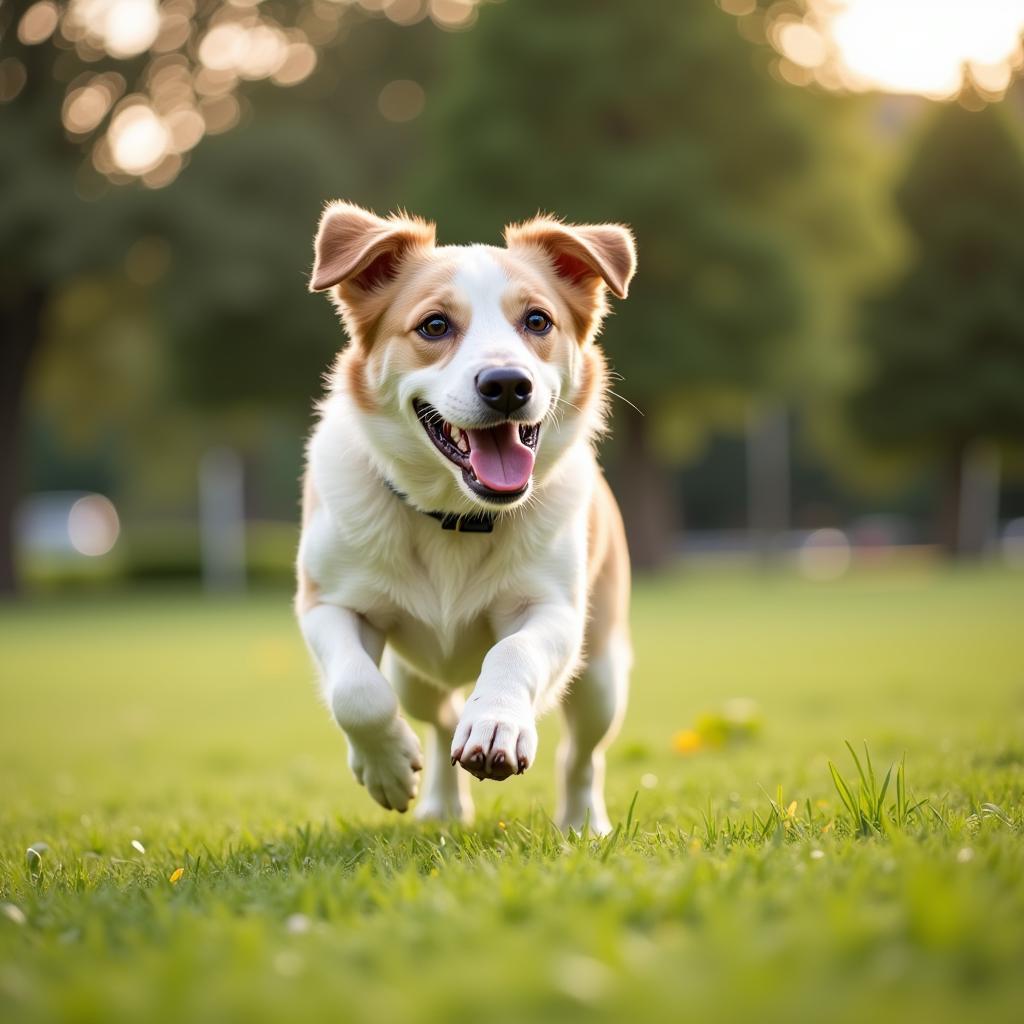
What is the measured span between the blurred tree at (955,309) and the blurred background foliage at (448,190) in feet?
0.34

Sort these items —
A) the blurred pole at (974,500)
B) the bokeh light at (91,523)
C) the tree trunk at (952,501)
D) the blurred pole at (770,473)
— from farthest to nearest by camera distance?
the bokeh light at (91,523)
the blurred pole at (770,473)
the blurred pole at (974,500)
the tree trunk at (952,501)

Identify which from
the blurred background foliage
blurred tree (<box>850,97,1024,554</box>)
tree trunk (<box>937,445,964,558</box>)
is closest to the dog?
the blurred background foliage

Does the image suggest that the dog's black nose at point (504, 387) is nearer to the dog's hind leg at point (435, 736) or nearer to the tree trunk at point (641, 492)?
the dog's hind leg at point (435, 736)

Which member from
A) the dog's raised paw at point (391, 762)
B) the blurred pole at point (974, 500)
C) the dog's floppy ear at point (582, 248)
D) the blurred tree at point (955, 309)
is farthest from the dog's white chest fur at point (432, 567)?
the blurred pole at point (974, 500)

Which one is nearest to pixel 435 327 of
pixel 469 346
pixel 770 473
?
pixel 469 346

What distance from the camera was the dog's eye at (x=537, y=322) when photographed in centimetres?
439

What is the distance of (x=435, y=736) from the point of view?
515 centimetres

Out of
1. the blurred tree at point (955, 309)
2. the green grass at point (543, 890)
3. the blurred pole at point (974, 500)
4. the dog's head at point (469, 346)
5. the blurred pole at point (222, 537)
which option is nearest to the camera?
the green grass at point (543, 890)

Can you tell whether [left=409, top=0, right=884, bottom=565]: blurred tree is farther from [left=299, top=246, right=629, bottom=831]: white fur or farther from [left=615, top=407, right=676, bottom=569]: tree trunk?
[left=299, top=246, right=629, bottom=831]: white fur

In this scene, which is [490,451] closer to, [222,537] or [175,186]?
[175,186]

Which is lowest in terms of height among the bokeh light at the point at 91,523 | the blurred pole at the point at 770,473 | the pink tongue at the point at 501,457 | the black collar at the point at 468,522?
the bokeh light at the point at 91,523

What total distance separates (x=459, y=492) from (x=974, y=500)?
33.1 meters

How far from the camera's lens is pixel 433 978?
2061mm

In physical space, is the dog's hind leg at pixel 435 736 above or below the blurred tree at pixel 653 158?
below
